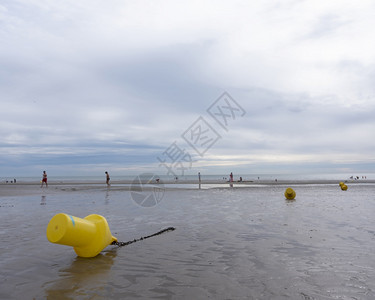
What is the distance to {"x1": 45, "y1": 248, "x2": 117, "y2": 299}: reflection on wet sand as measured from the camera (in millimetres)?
4680

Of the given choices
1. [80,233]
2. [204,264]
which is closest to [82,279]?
[80,233]

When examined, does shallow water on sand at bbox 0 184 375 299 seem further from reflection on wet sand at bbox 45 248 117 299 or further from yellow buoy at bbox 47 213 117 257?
yellow buoy at bbox 47 213 117 257

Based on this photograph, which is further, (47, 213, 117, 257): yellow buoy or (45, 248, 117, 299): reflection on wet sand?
(47, 213, 117, 257): yellow buoy

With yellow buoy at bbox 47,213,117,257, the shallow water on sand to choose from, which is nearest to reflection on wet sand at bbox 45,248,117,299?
the shallow water on sand

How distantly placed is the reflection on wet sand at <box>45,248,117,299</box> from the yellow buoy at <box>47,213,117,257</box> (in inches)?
10.0

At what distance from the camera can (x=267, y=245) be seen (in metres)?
7.73

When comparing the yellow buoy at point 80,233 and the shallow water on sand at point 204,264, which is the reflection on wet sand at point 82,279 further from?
the yellow buoy at point 80,233

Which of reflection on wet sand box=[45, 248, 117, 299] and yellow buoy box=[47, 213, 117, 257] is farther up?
yellow buoy box=[47, 213, 117, 257]

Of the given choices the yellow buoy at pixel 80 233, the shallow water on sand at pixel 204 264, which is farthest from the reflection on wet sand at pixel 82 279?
the yellow buoy at pixel 80 233

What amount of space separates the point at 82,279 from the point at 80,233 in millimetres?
1191

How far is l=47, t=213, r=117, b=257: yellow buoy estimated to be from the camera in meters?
5.96

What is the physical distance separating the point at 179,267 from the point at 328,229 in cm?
623

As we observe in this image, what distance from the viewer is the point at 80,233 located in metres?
6.30

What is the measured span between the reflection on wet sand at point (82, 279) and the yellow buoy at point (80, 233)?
0.25 m
